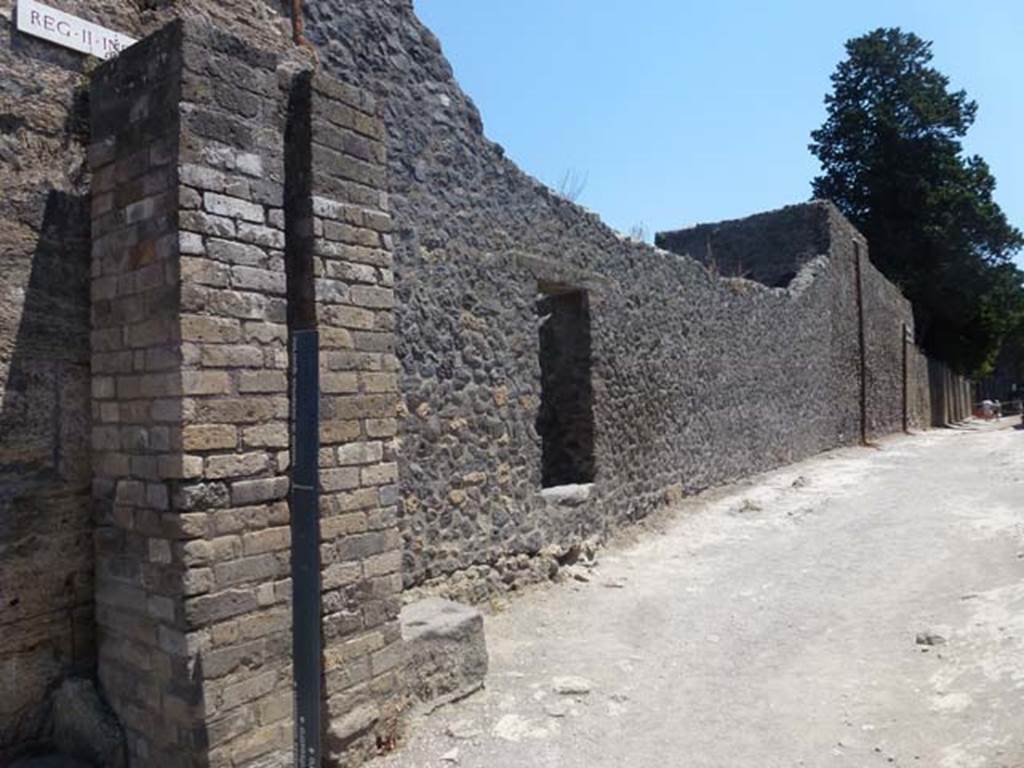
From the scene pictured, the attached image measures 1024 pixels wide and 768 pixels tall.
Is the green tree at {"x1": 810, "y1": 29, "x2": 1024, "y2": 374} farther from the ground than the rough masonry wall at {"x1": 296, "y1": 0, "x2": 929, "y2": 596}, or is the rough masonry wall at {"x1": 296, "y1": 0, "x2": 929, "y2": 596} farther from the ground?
the green tree at {"x1": 810, "y1": 29, "x2": 1024, "y2": 374}

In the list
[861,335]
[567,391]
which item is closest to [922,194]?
[861,335]

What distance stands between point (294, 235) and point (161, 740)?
2115mm

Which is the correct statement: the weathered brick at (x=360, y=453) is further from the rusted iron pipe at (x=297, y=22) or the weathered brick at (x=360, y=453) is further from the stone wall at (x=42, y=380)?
the rusted iron pipe at (x=297, y=22)

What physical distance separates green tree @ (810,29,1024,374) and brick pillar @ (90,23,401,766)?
26513mm

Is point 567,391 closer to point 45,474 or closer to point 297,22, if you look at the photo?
point 297,22

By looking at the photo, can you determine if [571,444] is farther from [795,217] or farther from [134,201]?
[795,217]

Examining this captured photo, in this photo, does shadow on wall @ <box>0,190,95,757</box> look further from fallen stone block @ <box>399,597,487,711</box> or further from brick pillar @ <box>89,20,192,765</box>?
fallen stone block @ <box>399,597,487,711</box>

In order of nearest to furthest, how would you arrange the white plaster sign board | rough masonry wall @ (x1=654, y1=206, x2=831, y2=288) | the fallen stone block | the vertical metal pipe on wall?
1. the white plaster sign board
2. the fallen stone block
3. rough masonry wall @ (x1=654, y1=206, x2=831, y2=288)
4. the vertical metal pipe on wall

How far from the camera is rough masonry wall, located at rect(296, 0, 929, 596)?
216 inches

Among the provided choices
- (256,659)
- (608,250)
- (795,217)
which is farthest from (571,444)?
(795,217)

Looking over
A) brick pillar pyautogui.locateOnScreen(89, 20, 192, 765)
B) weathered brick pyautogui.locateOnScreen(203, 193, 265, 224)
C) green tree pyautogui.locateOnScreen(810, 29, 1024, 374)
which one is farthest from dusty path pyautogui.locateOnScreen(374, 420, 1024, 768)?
green tree pyautogui.locateOnScreen(810, 29, 1024, 374)

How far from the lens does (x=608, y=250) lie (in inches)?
319

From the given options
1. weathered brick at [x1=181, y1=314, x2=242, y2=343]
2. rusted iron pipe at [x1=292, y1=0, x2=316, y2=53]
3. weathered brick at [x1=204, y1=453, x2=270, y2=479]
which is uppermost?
rusted iron pipe at [x1=292, y1=0, x2=316, y2=53]

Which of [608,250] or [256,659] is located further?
[608,250]
